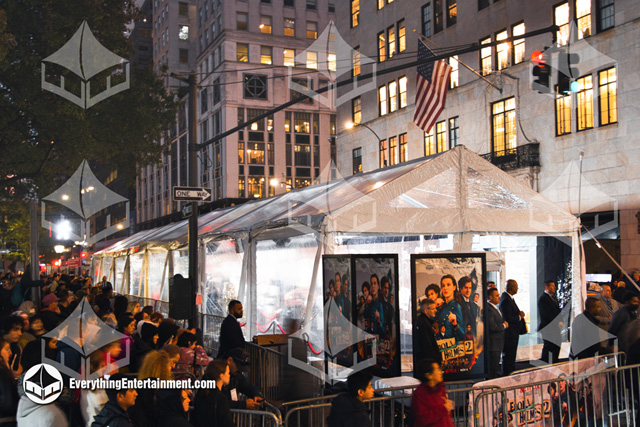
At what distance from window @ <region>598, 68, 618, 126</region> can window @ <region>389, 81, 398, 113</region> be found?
13.4 meters

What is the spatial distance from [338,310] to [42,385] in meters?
4.97

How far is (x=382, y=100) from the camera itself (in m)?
35.9

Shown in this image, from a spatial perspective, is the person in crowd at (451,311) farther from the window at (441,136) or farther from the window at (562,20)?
the window at (441,136)

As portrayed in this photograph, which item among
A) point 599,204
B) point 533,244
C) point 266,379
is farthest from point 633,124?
point 266,379

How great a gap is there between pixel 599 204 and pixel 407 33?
15760mm

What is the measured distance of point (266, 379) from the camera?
10.2 m

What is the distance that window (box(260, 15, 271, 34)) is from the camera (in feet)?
224

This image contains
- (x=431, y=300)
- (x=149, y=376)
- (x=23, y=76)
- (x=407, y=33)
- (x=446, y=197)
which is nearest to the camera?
(x=149, y=376)

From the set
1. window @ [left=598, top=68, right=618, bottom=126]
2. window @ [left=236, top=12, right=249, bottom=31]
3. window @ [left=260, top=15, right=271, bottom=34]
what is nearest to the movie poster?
window @ [left=598, top=68, right=618, bottom=126]

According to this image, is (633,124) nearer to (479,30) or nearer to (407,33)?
(479,30)

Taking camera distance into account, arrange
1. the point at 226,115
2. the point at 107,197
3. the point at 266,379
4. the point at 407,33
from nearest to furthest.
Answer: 1. the point at 266,379
2. the point at 407,33
3. the point at 226,115
4. the point at 107,197

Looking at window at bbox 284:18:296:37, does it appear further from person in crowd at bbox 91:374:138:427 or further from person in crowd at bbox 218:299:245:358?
person in crowd at bbox 91:374:138:427

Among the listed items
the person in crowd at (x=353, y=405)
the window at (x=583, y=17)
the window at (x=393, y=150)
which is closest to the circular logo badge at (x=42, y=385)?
the person in crowd at (x=353, y=405)

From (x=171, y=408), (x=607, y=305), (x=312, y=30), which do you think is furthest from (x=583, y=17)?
→ (x=312, y=30)
